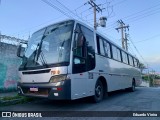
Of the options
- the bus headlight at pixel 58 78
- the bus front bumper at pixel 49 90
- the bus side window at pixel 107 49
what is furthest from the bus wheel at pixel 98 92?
the bus headlight at pixel 58 78

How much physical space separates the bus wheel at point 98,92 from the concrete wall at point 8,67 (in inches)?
205

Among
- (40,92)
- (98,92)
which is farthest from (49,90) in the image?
(98,92)

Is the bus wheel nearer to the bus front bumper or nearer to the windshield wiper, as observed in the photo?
the bus front bumper

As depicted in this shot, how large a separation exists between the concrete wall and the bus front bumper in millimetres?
4095

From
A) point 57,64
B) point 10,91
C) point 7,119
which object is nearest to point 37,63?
point 57,64

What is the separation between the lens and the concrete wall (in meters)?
10.6

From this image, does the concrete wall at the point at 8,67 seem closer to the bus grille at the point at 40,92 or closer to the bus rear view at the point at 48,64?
the bus rear view at the point at 48,64

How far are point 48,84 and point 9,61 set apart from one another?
5678 millimetres

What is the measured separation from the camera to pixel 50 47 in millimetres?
6805

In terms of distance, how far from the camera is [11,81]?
10969 millimetres

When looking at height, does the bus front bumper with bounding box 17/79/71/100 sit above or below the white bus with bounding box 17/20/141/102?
below

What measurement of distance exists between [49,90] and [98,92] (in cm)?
284

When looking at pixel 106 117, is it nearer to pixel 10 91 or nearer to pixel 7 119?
pixel 7 119

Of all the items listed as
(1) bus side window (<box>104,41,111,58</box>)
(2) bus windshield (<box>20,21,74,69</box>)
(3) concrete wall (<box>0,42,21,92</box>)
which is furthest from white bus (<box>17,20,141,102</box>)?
(3) concrete wall (<box>0,42,21,92</box>)
